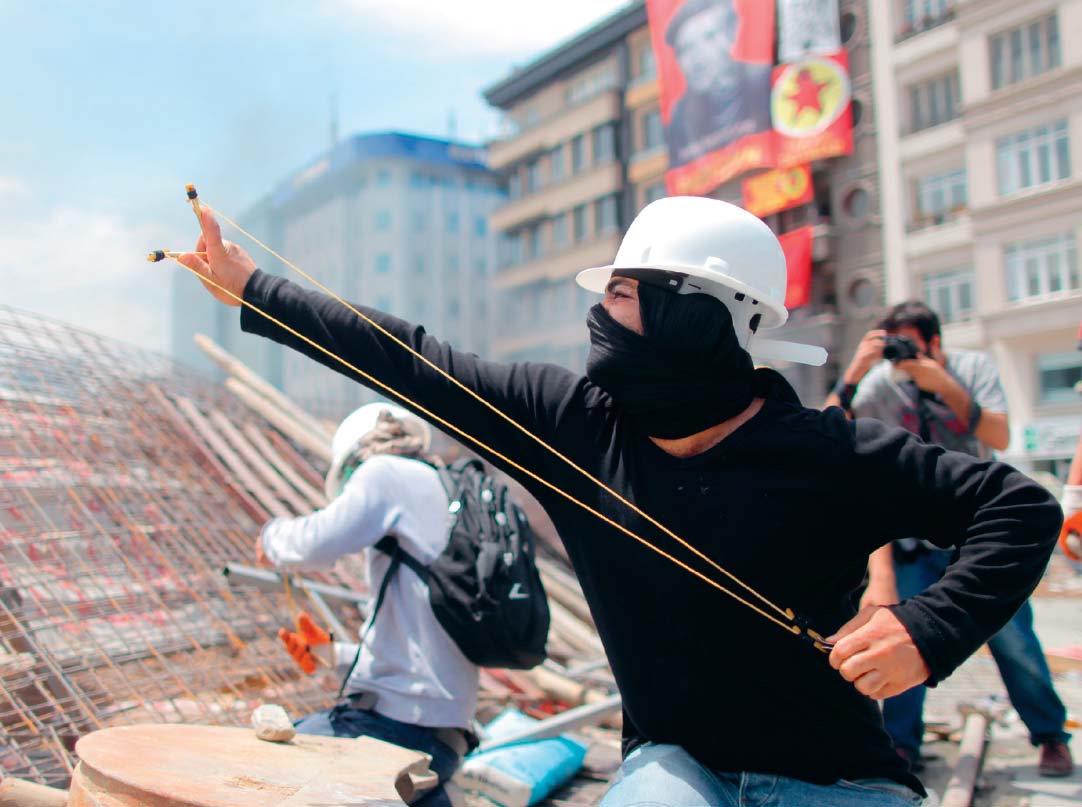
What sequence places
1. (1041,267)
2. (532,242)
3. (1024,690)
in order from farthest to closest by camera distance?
(532,242), (1041,267), (1024,690)

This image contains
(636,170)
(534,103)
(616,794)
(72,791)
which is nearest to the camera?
(616,794)

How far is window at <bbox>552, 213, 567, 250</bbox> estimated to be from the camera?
33781 mm

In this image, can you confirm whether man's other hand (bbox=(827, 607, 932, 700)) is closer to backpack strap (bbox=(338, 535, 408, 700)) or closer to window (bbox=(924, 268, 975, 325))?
backpack strap (bbox=(338, 535, 408, 700))

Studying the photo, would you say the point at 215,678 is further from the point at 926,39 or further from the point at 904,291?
the point at 926,39

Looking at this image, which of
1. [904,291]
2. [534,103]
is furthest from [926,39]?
[534,103]

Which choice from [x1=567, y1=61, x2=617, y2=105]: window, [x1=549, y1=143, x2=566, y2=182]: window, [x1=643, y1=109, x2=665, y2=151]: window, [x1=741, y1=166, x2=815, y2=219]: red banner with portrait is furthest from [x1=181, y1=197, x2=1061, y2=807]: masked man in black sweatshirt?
[x1=549, y1=143, x2=566, y2=182]: window

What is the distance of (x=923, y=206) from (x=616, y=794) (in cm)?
2331

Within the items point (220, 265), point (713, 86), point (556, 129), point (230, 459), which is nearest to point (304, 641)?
point (220, 265)

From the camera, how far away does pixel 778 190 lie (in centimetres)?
2439

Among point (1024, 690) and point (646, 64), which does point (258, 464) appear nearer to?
point (1024, 690)

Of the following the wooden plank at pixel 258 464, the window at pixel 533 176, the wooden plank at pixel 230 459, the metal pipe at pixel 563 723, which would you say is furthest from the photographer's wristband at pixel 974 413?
the window at pixel 533 176

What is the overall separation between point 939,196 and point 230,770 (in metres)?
23.3

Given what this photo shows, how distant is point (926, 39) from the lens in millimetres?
22062

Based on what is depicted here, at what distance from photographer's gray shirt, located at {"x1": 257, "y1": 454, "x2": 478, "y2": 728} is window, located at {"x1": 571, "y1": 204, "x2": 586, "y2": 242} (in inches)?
1211
